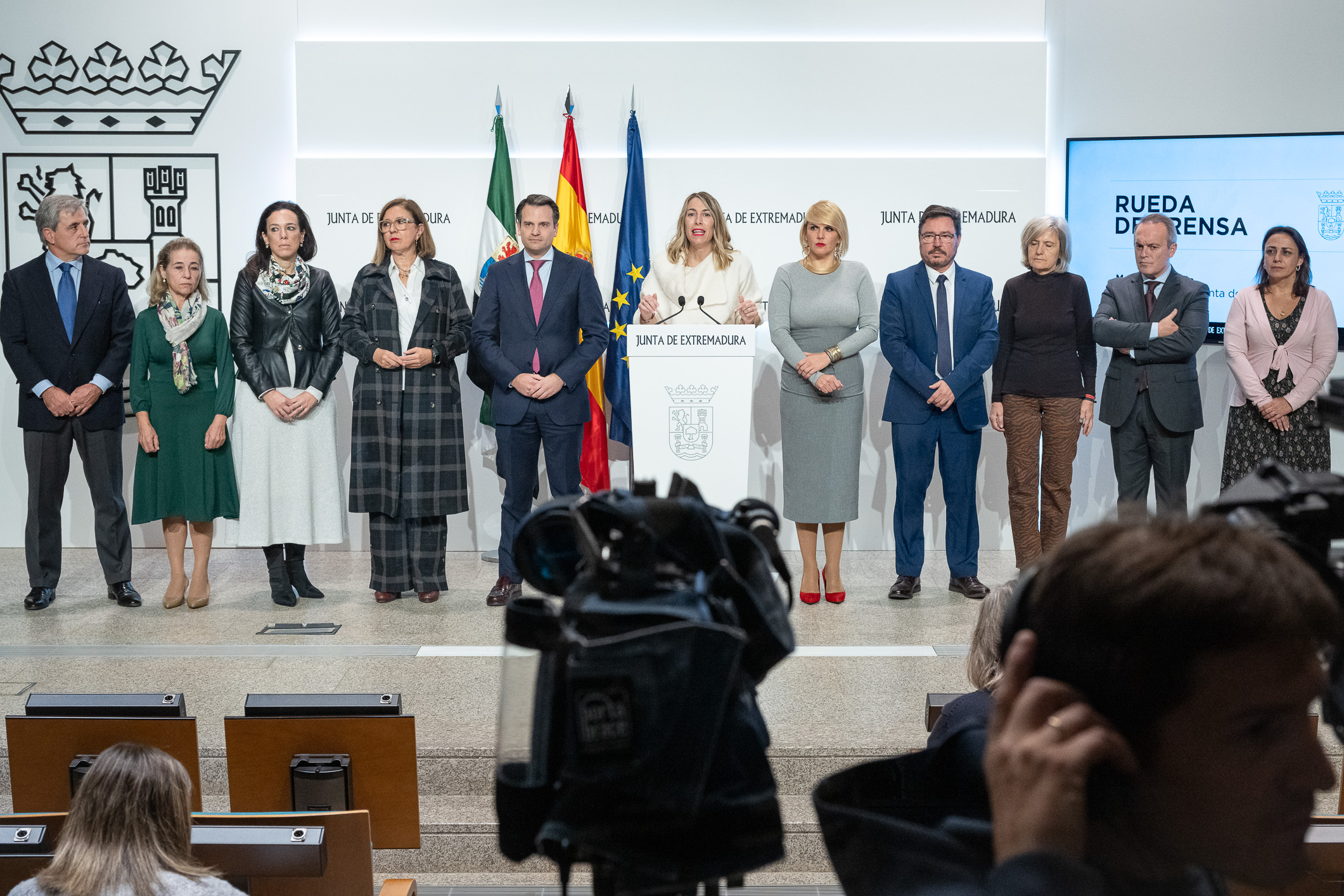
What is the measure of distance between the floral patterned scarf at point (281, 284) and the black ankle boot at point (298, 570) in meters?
1.15

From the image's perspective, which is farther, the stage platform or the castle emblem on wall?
the castle emblem on wall

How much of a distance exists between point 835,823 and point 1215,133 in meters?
6.63

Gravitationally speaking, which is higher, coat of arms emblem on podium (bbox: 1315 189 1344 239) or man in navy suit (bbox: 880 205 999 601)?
coat of arms emblem on podium (bbox: 1315 189 1344 239)

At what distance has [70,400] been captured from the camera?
205 inches

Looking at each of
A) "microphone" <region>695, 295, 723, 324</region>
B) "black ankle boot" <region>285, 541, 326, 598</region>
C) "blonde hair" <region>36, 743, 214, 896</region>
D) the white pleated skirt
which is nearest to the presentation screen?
"microphone" <region>695, 295, 723, 324</region>

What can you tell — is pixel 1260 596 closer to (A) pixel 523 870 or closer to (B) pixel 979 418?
(A) pixel 523 870

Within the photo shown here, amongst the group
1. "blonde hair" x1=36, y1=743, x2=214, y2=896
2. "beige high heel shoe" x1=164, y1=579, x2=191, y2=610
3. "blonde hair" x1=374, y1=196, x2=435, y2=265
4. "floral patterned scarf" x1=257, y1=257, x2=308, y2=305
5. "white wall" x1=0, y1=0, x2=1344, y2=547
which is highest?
"white wall" x1=0, y1=0, x2=1344, y2=547

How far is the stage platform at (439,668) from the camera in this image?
3.46m

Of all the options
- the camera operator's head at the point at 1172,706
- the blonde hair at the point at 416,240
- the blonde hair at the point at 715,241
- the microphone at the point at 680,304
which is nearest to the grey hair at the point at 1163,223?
the blonde hair at the point at 715,241

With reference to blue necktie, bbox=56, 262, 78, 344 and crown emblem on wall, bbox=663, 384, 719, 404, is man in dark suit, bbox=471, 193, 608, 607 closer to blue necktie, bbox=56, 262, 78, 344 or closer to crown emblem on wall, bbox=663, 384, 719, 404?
crown emblem on wall, bbox=663, 384, 719, 404

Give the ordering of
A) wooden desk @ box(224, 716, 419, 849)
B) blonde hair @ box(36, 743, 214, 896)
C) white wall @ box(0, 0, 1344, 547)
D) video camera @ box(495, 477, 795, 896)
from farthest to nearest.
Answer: white wall @ box(0, 0, 1344, 547) → wooden desk @ box(224, 716, 419, 849) → blonde hair @ box(36, 743, 214, 896) → video camera @ box(495, 477, 795, 896)

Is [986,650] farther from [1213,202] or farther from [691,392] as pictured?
[1213,202]

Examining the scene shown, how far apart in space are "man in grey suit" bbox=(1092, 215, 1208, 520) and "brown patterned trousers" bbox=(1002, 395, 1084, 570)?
13.0 inches

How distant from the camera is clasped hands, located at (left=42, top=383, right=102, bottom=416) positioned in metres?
5.20
